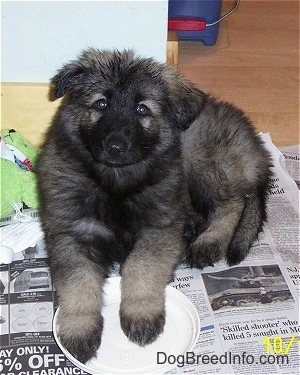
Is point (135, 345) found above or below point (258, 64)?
above

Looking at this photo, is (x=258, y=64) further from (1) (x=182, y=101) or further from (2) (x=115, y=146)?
(2) (x=115, y=146)

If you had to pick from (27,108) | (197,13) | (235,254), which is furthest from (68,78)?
(197,13)

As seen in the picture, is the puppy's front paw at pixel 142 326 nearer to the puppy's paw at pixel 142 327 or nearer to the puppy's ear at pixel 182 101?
the puppy's paw at pixel 142 327

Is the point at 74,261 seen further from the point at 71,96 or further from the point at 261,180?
the point at 261,180

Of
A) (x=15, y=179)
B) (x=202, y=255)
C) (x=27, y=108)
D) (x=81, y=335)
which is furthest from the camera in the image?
(x=27, y=108)

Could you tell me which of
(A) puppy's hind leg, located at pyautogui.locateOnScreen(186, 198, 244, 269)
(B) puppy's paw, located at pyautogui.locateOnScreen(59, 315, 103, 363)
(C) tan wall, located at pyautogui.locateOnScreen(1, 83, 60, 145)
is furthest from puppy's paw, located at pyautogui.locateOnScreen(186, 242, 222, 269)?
(C) tan wall, located at pyautogui.locateOnScreen(1, 83, 60, 145)

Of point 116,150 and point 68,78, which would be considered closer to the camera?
point 116,150

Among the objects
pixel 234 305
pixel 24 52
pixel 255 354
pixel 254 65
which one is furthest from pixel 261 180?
pixel 254 65
